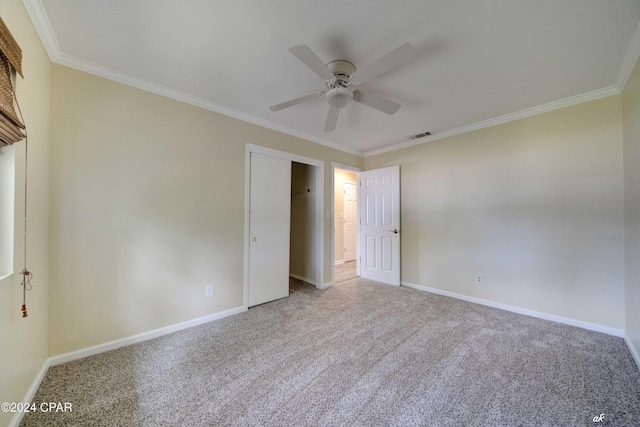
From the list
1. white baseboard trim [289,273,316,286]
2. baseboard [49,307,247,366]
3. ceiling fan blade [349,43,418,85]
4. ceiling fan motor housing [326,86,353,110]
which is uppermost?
ceiling fan motor housing [326,86,353,110]

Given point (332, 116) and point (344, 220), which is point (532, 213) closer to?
point (332, 116)

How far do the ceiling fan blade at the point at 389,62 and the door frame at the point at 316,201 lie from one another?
1634 mm

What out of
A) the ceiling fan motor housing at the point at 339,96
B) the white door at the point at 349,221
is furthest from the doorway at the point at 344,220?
the ceiling fan motor housing at the point at 339,96

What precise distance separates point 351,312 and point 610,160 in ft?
10.0

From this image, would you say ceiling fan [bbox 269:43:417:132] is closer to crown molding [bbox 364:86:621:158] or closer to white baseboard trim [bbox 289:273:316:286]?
crown molding [bbox 364:86:621:158]

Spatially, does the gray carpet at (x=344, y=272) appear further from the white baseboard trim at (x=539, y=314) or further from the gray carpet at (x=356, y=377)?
the gray carpet at (x=356, y=377)

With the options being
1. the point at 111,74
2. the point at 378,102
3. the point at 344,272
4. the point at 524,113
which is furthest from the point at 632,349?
the point at 111,74

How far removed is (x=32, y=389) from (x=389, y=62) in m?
3.10

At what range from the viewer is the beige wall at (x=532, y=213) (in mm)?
2357

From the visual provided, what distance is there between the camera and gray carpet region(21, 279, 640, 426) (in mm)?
1379

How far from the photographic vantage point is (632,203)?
207 cm

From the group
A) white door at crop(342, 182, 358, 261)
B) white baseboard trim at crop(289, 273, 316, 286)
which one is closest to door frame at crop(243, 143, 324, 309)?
white baseboard trim at crop(289, 273, 316, 286)

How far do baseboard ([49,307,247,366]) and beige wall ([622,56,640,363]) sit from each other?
3742mm

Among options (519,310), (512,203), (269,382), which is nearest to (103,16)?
(269,382)
